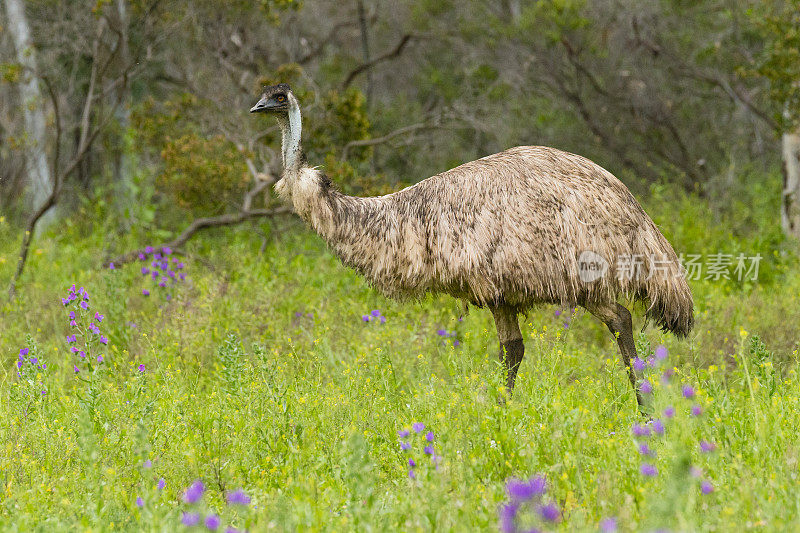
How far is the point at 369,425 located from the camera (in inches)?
183

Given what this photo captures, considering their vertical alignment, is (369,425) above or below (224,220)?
below

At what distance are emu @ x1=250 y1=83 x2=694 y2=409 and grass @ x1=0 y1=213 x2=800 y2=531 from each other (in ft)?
1.20

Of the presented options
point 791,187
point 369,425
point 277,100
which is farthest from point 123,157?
point 369,425

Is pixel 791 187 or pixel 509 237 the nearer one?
pixel 509 237

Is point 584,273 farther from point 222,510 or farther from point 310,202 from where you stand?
point 222,510

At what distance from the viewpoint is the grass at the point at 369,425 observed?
3291 mm

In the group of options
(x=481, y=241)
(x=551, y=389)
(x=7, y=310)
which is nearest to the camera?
(x=551, y=389)

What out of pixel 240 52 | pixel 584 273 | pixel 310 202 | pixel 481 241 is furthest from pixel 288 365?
pixel 240 52

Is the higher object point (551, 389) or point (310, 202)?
point (310, 202)

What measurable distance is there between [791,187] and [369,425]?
6785mm

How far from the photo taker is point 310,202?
5355mm

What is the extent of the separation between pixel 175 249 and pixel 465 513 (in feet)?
20.7

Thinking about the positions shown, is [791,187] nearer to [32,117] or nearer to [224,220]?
[224,220]

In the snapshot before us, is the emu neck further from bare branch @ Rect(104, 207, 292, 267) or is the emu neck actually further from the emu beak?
bare branch @ Rect(104, 207, 292, 267)
